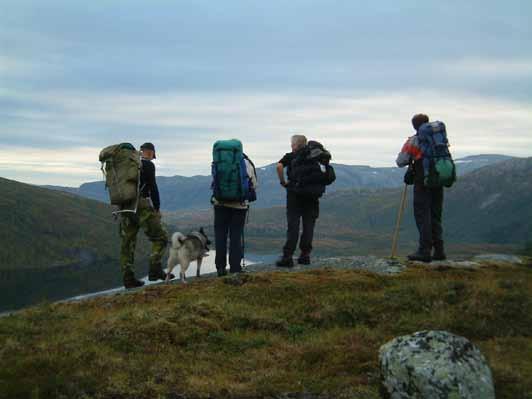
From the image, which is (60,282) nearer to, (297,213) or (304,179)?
(297,213)

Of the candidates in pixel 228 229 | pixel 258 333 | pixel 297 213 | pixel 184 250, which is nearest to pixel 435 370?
pixel 258 333

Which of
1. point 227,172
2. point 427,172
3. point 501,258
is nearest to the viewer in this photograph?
point 227,172

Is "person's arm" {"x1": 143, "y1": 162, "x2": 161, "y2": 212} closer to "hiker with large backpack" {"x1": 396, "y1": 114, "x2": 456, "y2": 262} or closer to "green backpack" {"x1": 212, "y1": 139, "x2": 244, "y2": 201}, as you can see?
"green backpack" {"x1": 212, "y1": 139, "x2": 244, "y2": 201}

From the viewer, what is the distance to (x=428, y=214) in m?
14.8

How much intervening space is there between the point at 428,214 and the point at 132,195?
796 centimetres

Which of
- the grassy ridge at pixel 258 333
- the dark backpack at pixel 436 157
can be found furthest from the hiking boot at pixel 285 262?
the dark backpack at pixel 436 157

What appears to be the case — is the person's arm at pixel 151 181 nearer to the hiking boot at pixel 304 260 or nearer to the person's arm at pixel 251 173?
the person's arm at pixel 251 173

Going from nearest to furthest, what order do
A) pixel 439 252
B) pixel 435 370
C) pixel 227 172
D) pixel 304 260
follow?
pixel 435 370
pixel 227 172
pixel 439 252
pixel 304 260

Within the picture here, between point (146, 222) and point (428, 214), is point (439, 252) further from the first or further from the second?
point (146, 222)

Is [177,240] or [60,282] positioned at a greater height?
[177,240]

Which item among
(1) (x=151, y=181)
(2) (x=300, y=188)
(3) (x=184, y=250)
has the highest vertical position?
(1) (x=151, y=181)

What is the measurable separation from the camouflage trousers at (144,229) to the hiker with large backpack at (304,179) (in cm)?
358

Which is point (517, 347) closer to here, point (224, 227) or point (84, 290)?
point (224, 227)

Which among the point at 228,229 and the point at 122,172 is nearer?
the point at 122,172
